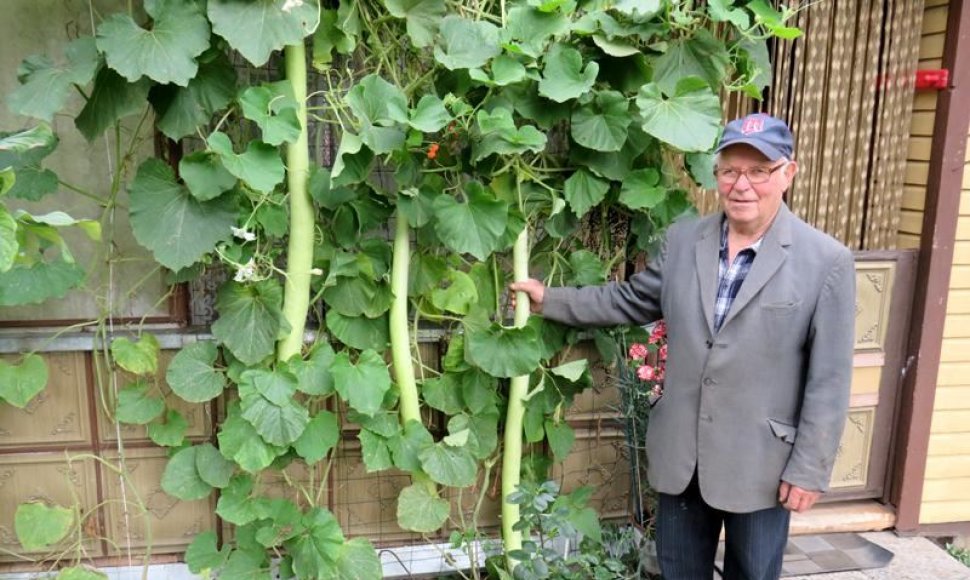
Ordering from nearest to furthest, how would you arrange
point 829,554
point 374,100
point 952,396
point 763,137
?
point 763,137 → point 374,100 → point 829,554 → point 952,396

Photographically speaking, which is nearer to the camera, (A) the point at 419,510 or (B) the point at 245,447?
(B) the point at 245,447

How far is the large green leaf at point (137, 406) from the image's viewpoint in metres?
2.18

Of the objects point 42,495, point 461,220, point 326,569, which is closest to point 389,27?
→ point 461,220

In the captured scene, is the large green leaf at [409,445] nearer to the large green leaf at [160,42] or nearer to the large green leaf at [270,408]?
the large green leaf at [270,408]

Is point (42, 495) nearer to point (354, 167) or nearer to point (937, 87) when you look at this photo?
point (354, 167)

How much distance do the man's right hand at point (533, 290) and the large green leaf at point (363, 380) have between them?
463 mm

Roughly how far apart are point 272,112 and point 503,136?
0.61 m

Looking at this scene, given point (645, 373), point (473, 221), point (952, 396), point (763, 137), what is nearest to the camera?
point (763, 137)

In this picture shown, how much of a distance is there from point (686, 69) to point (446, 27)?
27.4 inches

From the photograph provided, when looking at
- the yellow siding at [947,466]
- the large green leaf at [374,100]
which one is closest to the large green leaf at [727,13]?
the large green leaf at [374,100]

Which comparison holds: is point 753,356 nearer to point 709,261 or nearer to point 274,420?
point 709,261

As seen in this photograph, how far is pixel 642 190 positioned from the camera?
2.18 meters

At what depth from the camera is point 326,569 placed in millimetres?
2141

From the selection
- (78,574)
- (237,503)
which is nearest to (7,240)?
(237,503)
